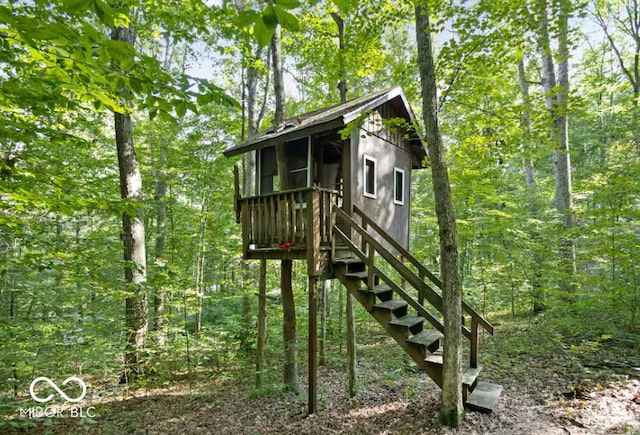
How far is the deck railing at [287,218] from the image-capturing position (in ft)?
20.2

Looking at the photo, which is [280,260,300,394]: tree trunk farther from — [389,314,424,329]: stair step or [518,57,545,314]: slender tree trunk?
[518,57,545,314]: slender tree trunk

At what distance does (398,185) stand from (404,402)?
5551 millimetres

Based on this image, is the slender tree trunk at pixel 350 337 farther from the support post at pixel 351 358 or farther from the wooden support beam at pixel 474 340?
the wooden support beam at pixel 474 340

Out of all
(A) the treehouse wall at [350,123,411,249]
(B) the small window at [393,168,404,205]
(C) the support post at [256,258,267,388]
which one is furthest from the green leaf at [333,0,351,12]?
(B) the small window at [393,168,404,205]

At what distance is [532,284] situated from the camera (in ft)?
35.0

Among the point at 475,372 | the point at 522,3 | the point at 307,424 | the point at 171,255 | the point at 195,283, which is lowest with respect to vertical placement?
the point at 307,424

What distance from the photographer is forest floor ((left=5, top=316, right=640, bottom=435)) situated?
4.96m

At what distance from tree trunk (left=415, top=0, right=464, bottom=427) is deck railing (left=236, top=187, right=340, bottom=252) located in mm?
2196

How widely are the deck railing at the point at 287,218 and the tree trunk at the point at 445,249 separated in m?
2.20

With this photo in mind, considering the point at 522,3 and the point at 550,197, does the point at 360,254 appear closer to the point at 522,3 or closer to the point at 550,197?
the point at 522,3

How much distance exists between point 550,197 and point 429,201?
7.08 m

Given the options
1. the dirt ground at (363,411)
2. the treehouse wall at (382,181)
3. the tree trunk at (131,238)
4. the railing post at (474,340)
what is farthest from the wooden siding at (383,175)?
the tree trunk at (131,238)

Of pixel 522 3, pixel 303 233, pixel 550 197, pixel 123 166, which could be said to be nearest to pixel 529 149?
pixel 522 3

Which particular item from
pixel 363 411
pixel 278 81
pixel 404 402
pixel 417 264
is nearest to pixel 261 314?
pixel 363 411
